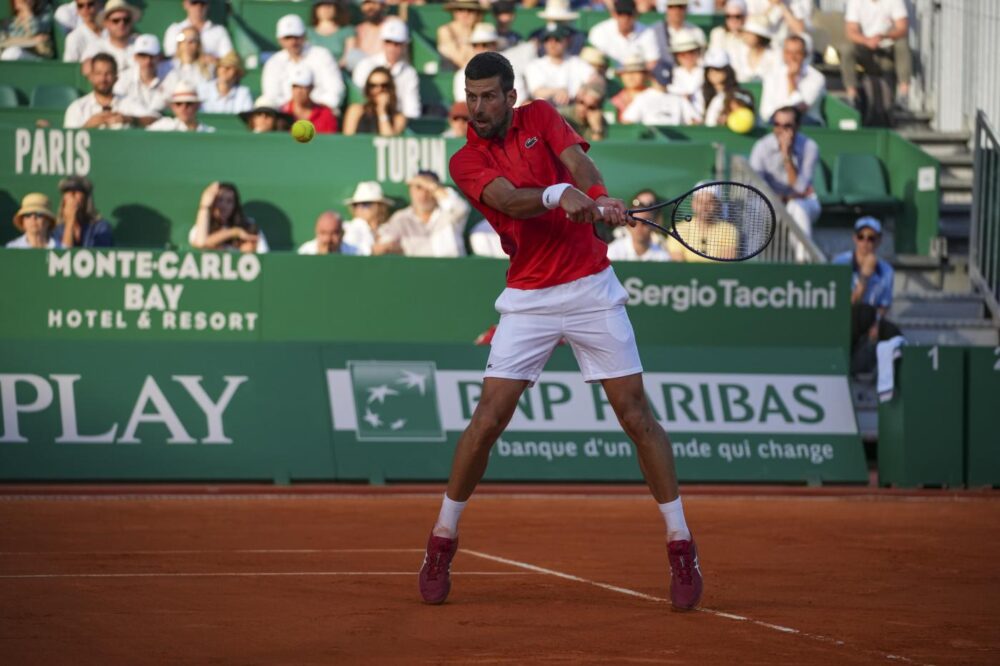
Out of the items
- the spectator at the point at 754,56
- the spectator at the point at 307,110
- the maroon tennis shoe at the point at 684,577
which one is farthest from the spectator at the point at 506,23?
the maroon tennis shoe at the point at 684,577

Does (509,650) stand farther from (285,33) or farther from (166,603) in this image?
(285,33)

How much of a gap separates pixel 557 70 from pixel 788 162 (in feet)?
8.54

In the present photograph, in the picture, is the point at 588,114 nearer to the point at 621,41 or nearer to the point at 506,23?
the point at 621,41

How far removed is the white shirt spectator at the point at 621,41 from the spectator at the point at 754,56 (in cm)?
93

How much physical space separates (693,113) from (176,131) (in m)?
5.23

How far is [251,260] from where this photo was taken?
40.0ft

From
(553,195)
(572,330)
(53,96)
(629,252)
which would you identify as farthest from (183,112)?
(553,195)

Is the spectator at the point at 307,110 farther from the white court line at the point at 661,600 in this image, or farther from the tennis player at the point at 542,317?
the tennis player at the point at 542,317

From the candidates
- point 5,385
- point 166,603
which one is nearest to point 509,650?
point 166,603

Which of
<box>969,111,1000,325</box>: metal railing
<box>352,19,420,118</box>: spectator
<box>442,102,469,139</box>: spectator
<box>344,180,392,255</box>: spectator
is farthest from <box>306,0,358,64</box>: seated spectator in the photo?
<box>969,111,1000,325</box>: metal railing

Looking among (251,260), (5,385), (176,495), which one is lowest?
(176,495)

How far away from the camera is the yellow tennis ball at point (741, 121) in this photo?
15.0 meters

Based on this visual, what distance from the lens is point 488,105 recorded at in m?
6.12

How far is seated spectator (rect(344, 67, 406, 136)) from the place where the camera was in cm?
1456
